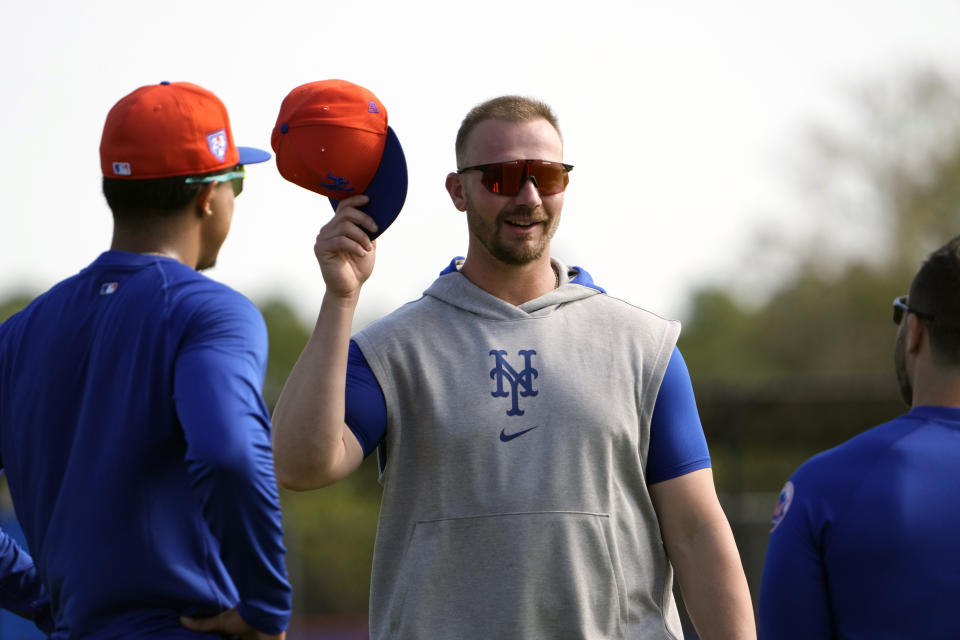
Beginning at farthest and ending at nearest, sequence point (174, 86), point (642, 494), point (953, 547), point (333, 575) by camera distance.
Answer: point (333, 575)
point (642, 494)
point (174, 86)
point (953, 547)

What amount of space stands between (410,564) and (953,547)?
1.49 metres

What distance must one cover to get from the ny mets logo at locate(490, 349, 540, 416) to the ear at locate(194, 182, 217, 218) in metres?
1.04

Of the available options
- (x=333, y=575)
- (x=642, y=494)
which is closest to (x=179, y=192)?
(x=642, y=494)

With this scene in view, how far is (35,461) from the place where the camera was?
2957 mm

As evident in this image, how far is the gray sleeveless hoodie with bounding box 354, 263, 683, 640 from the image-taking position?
3.59 meters

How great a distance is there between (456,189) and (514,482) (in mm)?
1036

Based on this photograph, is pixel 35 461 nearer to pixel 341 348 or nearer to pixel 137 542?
pixel 137 542

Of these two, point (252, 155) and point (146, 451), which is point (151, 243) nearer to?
point (252, 155)

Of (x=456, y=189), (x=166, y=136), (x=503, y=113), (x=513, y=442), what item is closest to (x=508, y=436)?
(x=513, y=442)

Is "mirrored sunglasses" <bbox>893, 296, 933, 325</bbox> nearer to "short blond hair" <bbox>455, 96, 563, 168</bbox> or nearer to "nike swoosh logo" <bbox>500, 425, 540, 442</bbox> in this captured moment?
"nike swoosh logo" <bbox>500, 425, 540, 442</bbox>

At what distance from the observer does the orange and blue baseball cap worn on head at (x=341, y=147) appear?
353 centimetres

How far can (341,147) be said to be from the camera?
11.6 feet

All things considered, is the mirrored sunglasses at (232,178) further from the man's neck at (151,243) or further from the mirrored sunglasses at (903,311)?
the mirrored sunglasses at (903,311)

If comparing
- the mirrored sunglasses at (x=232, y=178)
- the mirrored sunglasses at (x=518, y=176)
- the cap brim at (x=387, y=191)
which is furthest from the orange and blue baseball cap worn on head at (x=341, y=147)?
the mirrored sunglasses at (x=518, y=176)
